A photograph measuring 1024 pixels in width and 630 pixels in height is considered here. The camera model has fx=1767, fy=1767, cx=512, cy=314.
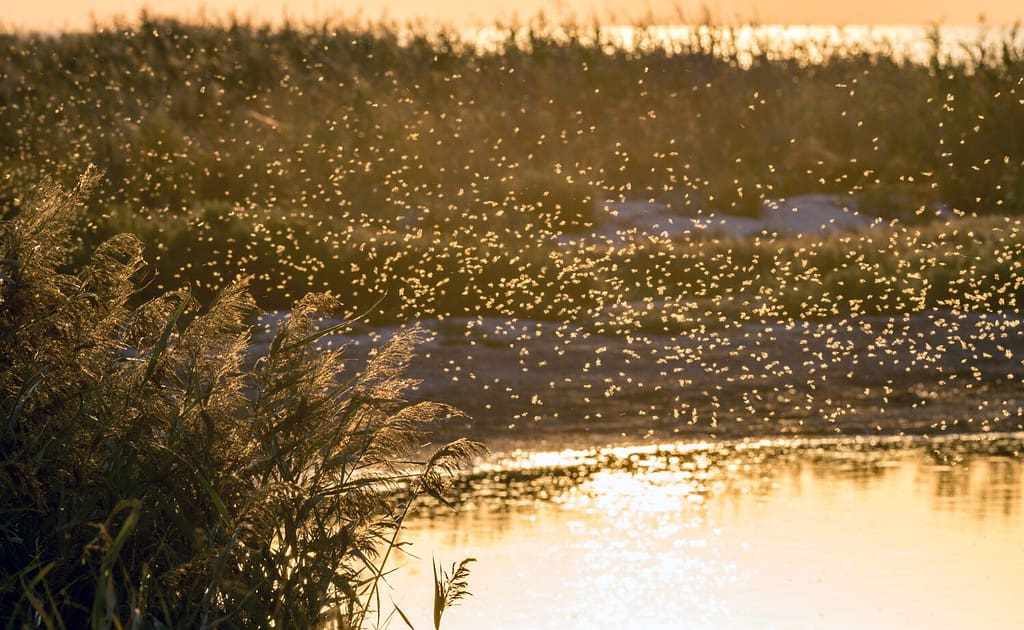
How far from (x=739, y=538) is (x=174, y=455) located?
2.97m

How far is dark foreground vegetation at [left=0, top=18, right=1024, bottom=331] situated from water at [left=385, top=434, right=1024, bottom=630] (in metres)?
3.50

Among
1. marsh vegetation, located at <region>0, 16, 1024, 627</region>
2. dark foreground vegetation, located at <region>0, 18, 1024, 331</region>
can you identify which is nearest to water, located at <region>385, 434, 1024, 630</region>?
marsh vegetation, located at <region>0, 16, 1024, 627</region>

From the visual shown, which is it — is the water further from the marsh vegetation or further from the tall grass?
the tall grass

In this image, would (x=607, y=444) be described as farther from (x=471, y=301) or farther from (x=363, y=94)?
(x=363, y=94)

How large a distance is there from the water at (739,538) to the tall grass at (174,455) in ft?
3.12

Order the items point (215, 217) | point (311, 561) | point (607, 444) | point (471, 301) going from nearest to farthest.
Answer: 1. point (311, 561)
2. point (607, 444)
3. point (471, 301)
4. point (215, 217)

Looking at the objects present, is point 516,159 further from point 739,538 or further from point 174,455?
point 174,455

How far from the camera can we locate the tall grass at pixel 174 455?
15.1ft

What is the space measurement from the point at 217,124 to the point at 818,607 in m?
14.2

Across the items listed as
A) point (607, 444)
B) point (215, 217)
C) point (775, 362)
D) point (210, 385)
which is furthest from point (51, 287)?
point (215, 217)

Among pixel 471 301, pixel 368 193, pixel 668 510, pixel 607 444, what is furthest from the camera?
pixel 368 193

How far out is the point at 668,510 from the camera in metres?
7.66

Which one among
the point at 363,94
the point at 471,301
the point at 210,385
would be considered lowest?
the point at 210,385

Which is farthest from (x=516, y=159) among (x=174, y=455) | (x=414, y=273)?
(x=174, y=455)
